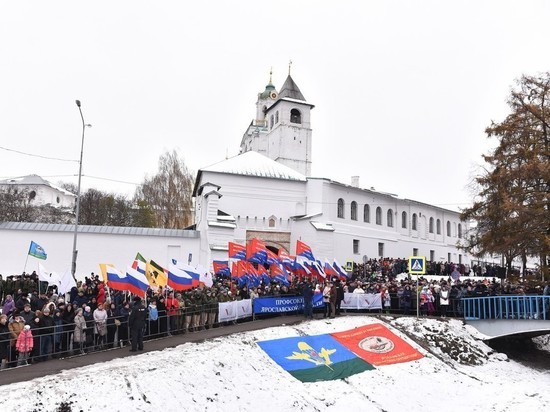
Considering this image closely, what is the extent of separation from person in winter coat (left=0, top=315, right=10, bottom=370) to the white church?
20.3 m

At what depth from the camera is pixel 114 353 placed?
15.0 meters

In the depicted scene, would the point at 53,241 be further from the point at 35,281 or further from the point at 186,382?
the point at 186,382

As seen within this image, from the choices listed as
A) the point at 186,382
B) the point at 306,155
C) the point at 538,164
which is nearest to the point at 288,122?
the point at 306,155

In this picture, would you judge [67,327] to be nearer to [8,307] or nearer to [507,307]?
[8,307]

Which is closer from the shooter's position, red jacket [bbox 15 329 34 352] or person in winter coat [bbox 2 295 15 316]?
red jacket [bbox 15 329 34 352]

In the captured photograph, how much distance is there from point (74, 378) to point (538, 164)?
20.8 meters

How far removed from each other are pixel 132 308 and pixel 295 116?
5668cm

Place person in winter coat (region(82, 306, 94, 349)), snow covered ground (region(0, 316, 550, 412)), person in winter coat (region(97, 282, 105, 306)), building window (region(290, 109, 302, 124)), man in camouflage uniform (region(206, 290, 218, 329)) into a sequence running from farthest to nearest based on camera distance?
building window (region(290, 109, 302, 124)) → man in camouflage uniform (region(206, 290, 218, 329)) → person in winter coat (region(97, 282, 105, 306)) → person in winter coat (region(82, 306, 94, 349)) → snow covered ground (region(0, 316, 550, 412))

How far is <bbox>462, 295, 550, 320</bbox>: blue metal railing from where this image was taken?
20.8m

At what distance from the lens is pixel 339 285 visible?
22.9 m

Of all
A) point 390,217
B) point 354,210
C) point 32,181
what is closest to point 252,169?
point 354,210

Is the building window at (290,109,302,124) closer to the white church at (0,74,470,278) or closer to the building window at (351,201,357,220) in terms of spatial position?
the white church at (0,74,470,278)

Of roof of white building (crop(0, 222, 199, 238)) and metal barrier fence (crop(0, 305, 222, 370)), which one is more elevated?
roof of white building (crop(0, 222, 199, 238))

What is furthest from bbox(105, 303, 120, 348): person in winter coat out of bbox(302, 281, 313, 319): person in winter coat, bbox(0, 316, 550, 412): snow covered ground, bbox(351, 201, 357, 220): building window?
bbox(351, 201, 357, 220): building window
